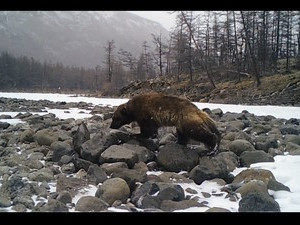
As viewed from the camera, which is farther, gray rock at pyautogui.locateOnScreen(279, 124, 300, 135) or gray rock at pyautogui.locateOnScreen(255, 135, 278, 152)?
gray rock at pyautogui.locateOnScreen(279, 124, 300, 135)

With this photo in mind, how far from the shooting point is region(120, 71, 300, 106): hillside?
20812mm

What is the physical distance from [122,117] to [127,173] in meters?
3.07

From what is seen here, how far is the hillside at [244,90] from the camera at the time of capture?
2081 cm

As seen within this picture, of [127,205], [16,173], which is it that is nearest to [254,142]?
[127,205]

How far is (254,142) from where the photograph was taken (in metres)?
7.20

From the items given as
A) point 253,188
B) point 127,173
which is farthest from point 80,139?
point 253,188

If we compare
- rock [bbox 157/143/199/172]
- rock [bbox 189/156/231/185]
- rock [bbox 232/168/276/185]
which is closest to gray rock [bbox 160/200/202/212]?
rock [bbox 189/156/231/185]

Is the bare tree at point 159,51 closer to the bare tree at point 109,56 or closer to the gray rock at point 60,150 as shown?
the bare tree at point 109,56

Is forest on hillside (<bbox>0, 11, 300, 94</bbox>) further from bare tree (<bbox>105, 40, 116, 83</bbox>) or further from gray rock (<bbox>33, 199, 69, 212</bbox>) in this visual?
gray rock (<bbox>33, 199, 69, 212</bbox>)

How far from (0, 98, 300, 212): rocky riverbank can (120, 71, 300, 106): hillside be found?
1291 centimetres

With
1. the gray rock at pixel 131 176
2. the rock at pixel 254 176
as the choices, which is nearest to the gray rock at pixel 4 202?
the gray rock at pixel 131 176

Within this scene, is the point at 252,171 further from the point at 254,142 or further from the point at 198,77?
the point at 198,77

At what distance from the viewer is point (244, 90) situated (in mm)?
26672

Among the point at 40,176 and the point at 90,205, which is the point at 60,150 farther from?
the point at 90,205
